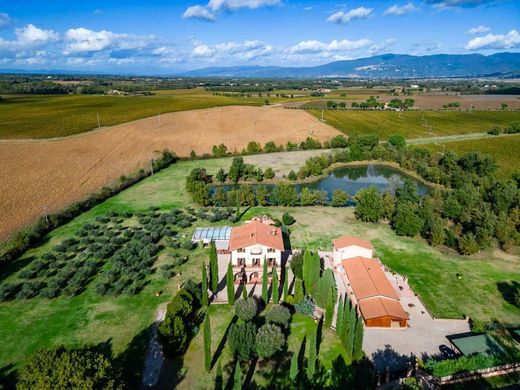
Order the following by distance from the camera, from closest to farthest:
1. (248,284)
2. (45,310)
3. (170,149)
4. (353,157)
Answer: (45,310) < (248,284) < (353,157) < (170,149)

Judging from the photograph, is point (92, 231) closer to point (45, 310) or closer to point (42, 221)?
point (42, 221)

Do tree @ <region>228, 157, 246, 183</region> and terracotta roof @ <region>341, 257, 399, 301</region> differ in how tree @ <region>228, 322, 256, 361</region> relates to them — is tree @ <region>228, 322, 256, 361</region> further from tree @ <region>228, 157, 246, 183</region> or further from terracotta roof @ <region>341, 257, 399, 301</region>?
tree @ <region>228, 157, 246, 183</region>

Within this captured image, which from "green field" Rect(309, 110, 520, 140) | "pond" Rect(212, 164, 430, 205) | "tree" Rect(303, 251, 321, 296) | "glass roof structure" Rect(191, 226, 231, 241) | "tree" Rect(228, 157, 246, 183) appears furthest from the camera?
"green field" Rect(309, 110, 520, 140)

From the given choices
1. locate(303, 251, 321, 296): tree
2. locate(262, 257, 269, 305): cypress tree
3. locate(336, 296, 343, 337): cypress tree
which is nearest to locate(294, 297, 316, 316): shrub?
locate(303, 251, 321, 296): tree

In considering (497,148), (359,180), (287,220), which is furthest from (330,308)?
(497,148)

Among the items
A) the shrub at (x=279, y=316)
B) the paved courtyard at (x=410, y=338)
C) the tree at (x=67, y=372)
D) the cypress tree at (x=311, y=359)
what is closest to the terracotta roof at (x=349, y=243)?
the paved courtyard at (x=410, y=338)

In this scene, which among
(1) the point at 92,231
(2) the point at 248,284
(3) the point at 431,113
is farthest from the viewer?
(3) the point at 431,113

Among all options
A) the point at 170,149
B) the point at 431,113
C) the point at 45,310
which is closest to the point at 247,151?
the point at 170,149
